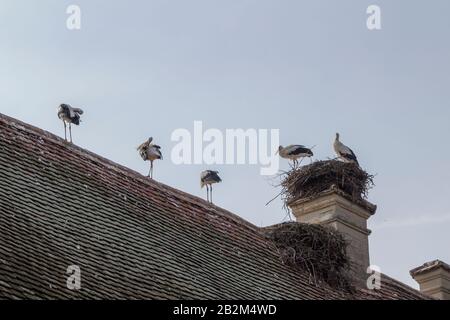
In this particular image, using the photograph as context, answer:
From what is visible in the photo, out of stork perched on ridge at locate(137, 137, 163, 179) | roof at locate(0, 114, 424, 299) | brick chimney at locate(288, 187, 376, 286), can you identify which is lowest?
roof at locate(0, 114, 424, 299)

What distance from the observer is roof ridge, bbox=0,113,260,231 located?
15867mm

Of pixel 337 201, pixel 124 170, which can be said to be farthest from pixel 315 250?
pixel 124 170

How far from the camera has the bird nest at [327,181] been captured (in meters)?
18.9

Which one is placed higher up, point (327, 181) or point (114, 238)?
point (327, 181)

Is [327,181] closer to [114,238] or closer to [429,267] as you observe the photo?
[429,267]

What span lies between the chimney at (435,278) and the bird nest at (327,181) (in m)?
1.70

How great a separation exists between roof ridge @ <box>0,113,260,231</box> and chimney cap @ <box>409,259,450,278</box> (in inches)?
138

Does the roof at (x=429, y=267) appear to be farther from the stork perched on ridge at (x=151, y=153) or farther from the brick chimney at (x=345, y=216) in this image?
the stork perched on ridge at (x=151, y=153)

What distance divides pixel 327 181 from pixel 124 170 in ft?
12.3

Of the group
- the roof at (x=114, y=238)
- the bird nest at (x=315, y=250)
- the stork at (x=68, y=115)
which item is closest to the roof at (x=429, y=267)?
the roof at (x=114, y=238)

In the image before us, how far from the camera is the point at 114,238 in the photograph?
1379 cm

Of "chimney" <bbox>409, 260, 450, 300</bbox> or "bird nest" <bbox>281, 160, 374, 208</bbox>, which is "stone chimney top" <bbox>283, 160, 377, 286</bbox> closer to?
"bird nest" <bbox>281, 160, 374, 208</bbox>

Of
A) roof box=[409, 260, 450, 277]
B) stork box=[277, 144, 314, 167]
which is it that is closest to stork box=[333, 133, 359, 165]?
stork box=[277, 144, 314, 167]
